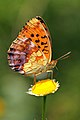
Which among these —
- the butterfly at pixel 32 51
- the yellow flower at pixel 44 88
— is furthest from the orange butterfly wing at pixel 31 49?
the yellow flower at pixel 44 88

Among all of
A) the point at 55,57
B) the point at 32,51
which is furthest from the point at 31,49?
the point at 55,57

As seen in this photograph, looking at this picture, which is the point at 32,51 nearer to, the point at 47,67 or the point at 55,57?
the point at 47,67

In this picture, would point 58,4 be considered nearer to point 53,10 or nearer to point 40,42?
point 53,10

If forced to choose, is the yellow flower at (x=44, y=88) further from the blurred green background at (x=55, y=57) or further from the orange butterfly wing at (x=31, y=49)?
the blurred green background at (x=55, y=57)

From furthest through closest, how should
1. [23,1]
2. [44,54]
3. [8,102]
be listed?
[23,1], [8,102], [44,54]
